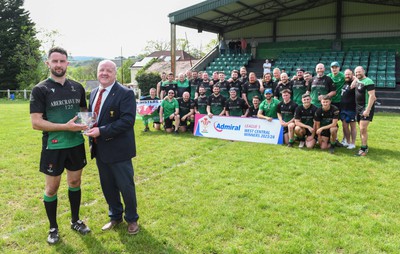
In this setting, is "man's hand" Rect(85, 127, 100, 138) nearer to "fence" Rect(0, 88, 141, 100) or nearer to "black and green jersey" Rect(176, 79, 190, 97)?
"black and green jersey" Rect(176, 79, 190, 97)

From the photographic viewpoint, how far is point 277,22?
22.7 meters

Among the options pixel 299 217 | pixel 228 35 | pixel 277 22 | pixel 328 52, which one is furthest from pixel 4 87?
pixel 299 217

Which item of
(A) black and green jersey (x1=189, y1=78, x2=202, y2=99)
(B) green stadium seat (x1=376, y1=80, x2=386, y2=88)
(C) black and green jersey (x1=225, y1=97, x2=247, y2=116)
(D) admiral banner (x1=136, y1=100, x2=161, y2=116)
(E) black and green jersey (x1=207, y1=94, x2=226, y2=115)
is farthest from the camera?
(B) green stadium seat (x1=376, y1=80, x2=386, y2=88)

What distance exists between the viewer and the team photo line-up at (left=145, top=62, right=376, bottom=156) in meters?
6.93

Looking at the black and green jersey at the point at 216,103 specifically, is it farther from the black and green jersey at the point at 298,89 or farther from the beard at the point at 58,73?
the beard at the point at 58,73

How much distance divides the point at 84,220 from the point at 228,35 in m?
22.0

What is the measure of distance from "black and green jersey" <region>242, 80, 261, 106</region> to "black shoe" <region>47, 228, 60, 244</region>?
23.0 ft

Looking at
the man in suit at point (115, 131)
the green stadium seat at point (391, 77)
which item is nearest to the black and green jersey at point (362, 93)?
the man in suit at point (115, 131)

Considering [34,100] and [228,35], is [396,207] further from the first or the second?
[228,35]

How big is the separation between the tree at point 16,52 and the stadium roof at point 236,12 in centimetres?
2372

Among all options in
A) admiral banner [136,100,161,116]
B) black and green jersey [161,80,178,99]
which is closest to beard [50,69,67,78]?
admiral banner [136,100,161,116]

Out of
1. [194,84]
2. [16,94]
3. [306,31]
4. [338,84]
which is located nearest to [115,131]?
[338,84]

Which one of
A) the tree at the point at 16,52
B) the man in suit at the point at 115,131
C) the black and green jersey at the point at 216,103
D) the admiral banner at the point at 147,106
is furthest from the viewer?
the tree at the point at 16,52

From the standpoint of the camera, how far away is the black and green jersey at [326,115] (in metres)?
7.05
